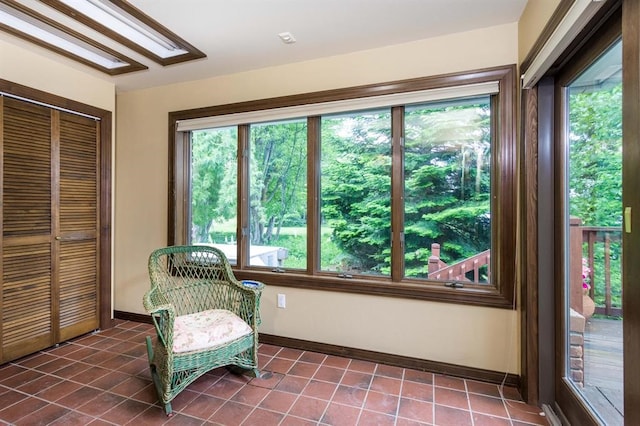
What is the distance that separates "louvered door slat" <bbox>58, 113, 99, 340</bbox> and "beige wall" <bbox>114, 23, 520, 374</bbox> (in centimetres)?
35

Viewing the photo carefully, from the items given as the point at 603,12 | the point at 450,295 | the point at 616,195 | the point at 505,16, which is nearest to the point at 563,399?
the point at 450,295

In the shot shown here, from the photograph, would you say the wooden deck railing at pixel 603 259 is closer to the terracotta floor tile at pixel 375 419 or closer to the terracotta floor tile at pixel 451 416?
the terracotta floor tile at pixel 451 416

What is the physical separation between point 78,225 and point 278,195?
1898 mm

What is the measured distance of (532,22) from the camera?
1.87m

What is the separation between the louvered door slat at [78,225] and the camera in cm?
283

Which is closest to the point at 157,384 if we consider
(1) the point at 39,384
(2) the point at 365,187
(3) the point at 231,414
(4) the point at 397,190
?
(3) the point at 231,414

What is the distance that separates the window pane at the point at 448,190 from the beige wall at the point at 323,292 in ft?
0.91

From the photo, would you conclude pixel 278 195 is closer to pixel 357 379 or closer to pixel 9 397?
pixel 357 379

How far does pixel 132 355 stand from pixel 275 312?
1204 mm

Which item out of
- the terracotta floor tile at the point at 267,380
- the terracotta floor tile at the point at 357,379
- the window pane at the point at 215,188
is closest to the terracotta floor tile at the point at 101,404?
the terracotta floor tile at the point at 267,380

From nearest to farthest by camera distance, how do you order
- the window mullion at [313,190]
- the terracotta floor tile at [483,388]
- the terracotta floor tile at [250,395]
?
1. the terracotta floor tile at [250,395]
2. the terracotta floor tile at [483,388]
3. the window mullion at [313,190]

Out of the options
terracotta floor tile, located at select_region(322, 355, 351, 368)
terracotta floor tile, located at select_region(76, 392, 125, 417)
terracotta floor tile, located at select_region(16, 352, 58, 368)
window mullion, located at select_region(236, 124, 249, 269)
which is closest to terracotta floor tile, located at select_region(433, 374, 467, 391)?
terracotta floor tile, located at select_region(322, 355, 351, 368)

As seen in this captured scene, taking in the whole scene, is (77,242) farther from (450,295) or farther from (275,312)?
(450,295)

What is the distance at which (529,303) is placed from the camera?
1.91 meters
